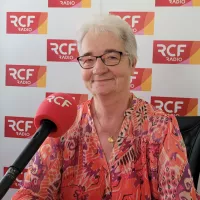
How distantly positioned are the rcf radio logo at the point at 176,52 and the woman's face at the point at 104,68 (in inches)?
24.8

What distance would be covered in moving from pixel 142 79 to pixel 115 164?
0.76 m

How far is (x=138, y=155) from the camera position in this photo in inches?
43.1

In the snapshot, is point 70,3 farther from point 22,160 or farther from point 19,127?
point 22,160

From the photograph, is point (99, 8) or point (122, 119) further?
point (99, 8)

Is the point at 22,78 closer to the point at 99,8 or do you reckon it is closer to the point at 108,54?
the point at 99,8

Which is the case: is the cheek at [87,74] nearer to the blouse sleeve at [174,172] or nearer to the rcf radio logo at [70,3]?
the blouse sleeve at [174,172]

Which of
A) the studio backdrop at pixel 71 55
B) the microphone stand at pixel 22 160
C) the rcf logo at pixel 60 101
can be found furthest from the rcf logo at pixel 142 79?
the microphone stand at pixel 22 160

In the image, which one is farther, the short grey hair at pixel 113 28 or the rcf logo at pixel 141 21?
the rcf logo at pixel 141 21

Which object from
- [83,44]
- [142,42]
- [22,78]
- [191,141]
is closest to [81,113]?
[83,44]

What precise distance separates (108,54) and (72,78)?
0.78 meters

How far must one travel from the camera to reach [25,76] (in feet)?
6.27

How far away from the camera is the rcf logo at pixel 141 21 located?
1686mm

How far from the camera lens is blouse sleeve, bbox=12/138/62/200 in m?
1.04

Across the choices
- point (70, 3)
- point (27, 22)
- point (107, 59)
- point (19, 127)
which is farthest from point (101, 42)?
point (19, 127)
